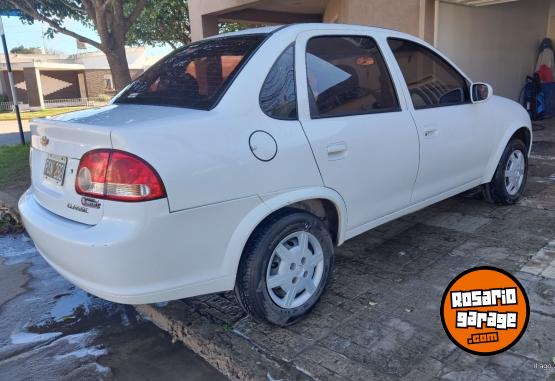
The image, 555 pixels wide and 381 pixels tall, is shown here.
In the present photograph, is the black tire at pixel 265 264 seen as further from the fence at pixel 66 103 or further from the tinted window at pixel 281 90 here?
the fence at pixel 66 103

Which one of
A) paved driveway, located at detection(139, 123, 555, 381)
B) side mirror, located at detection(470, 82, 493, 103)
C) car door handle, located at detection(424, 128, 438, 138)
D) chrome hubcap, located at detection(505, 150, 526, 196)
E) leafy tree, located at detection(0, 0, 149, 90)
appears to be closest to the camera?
paved driveway, located at detection(139, 123, 555, 381)

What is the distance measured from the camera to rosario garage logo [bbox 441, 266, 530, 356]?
230 cm

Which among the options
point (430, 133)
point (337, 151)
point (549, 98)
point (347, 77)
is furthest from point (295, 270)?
point (549, 98)

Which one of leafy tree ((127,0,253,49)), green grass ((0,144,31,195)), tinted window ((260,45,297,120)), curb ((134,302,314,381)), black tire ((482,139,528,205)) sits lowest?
curb ((134,302,314,381))

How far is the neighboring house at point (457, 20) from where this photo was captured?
742cm

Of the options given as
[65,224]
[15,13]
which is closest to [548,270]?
[65,224]

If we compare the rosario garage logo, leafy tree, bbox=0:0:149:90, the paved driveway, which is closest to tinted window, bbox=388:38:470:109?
the paved driveway

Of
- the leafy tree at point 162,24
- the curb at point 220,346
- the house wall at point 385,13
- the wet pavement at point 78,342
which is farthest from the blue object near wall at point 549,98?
the leafy tree at point 162,24

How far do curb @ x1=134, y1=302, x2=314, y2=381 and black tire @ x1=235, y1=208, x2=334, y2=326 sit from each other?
0.23 metres

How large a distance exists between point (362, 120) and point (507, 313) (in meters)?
1.44

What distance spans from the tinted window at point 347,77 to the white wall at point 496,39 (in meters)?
4.71

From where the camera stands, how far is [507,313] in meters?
2.37

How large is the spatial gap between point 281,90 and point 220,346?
1549 mm

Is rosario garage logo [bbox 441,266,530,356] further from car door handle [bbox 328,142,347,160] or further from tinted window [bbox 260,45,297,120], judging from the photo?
tinted window [bbox 260,45,297,120]
